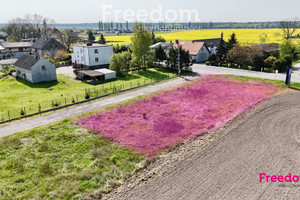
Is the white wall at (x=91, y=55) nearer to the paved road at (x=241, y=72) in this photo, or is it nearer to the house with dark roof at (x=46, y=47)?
the house with dark roof at (x=46, y=47)

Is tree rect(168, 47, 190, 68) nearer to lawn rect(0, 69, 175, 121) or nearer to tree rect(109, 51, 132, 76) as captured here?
lawn rect(0, 69, 175, 121)

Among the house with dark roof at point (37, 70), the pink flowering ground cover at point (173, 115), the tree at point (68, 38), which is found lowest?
the pink flowering ground cover at point (173, 115)

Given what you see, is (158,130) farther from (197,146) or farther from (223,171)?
(223,171)

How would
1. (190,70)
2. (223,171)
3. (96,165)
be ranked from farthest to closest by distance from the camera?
(190,70), (96,165), (223,171)

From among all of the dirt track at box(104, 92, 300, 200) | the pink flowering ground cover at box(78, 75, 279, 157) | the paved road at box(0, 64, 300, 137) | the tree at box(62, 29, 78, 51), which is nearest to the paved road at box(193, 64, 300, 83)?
the paved road at box(0, 64, 300, 137)

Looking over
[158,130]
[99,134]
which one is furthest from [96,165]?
[158,130]

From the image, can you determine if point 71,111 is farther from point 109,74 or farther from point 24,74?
point 24,74

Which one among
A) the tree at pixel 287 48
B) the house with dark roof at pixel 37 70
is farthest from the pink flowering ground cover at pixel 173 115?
the house with dark roof at pixel 37 70
